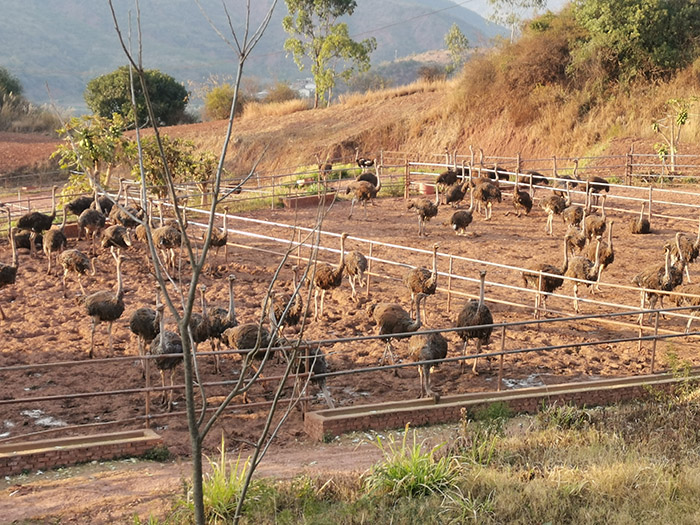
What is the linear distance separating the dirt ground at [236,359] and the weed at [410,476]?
0.80 meters

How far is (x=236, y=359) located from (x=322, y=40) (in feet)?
136

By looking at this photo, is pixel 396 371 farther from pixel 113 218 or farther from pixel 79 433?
pixel 113 218

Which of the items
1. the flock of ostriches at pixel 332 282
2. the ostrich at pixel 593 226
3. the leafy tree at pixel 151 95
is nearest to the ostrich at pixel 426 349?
the flock of ostriches at pixel 332 282

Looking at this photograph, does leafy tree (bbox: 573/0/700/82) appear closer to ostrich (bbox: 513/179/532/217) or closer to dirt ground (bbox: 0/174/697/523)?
ostrich (bbox: 513/179/532/217)

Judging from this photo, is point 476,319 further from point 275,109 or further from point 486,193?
point 275,109

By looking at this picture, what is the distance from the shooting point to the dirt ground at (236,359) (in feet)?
26.1

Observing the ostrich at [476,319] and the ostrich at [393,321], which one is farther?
the ostrich at [393,321]

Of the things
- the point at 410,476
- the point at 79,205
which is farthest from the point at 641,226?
the point at 410,476

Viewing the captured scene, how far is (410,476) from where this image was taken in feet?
23.6

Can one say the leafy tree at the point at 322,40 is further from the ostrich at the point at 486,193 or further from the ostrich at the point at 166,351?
the ostrich at the point at 166,351

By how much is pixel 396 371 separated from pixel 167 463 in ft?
12.2

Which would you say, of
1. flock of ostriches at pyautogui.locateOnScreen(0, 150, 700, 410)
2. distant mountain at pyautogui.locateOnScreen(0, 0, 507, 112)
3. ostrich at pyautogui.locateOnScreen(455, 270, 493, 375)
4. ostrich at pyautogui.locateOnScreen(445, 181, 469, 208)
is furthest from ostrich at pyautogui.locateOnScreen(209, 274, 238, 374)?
distant mountain at pyautogui.locateOnScreen(0, 0, 507, 112)

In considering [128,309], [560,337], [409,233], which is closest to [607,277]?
[560,337]

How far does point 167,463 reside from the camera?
8.41 meters
